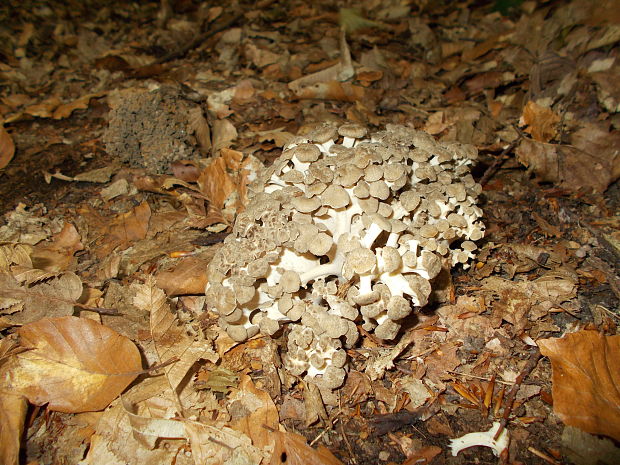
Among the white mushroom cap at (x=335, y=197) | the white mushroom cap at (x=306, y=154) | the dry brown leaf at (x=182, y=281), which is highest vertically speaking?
the white mushroom cap at (x=306, y=154)

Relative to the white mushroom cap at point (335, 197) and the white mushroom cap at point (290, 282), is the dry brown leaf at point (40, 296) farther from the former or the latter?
the white mushroom cap at point (335, 197)

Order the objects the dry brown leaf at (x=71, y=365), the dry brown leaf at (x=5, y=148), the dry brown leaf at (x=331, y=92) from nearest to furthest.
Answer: the dry brown leaf at (x=71, y=365) → the dry brown leaf at (x=5, y=148) → the dry brown leaf at (x=331, y=92)

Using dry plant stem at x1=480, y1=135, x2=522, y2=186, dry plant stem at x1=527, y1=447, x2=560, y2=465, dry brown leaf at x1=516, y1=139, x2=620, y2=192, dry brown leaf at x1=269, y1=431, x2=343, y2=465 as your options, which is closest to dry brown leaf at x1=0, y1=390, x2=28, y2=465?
dry brown leaf at x1=269, y1=431, x2=343, y2=465

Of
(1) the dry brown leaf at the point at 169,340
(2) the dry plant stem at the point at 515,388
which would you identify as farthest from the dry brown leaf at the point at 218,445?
(2) the dry plant stem at the point at 515,388

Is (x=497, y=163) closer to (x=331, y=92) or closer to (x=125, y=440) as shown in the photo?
(x=331, y=92)

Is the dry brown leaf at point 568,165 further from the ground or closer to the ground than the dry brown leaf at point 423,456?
further from the ground

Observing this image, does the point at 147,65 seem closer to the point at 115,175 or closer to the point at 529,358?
the point at 115,175
